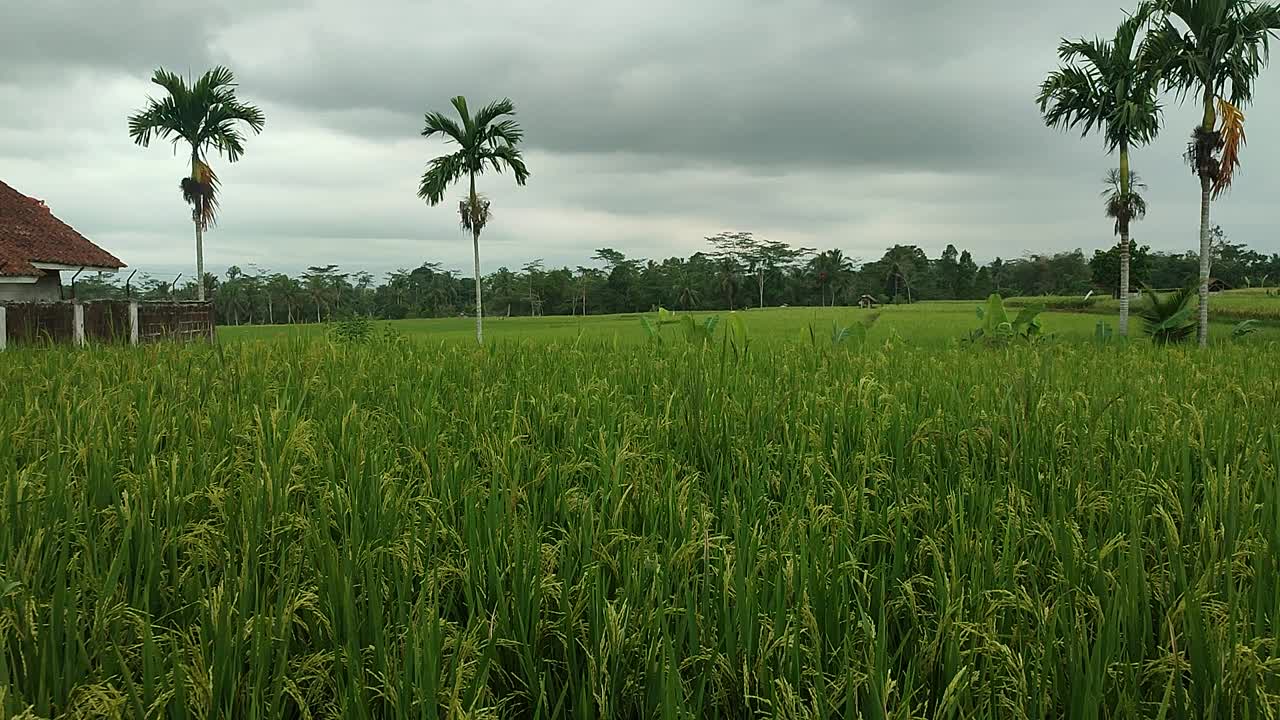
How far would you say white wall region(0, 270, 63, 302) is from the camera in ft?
69.2

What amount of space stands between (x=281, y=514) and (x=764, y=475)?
177 cm

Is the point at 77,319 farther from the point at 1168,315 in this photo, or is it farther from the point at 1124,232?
the point at 1124,232

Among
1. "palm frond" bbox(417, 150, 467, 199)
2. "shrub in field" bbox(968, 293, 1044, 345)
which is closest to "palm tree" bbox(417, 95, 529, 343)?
"palm frond" bbox(417, 150, 467, 199)

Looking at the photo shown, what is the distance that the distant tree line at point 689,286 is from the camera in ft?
297

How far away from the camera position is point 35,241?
75.5 ft

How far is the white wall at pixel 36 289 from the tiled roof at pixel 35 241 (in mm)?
747

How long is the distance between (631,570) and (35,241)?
29.2m

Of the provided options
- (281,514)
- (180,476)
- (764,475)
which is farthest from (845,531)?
(180,476)

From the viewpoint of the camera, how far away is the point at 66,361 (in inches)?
271

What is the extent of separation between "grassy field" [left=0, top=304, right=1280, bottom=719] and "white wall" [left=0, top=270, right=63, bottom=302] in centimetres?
2302

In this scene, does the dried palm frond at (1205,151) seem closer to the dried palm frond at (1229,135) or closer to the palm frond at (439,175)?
the dried palm frond at (1229,135)

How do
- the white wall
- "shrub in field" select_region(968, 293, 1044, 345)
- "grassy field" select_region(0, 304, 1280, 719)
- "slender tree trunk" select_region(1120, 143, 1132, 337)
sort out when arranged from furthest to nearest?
"slender tree trunk" select_region(1120, 143, 1132, 337), the white wall, "shrub in field" select_region(968, 293, 1044, 345), "grassy field" select_region(0, 304, 1280, 719)

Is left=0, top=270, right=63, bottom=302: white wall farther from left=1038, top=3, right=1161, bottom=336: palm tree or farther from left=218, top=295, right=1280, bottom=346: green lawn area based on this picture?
left=1038, top=3, right=1161, bottom=336: palm tree

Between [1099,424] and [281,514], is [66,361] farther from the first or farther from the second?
[1099,424]
